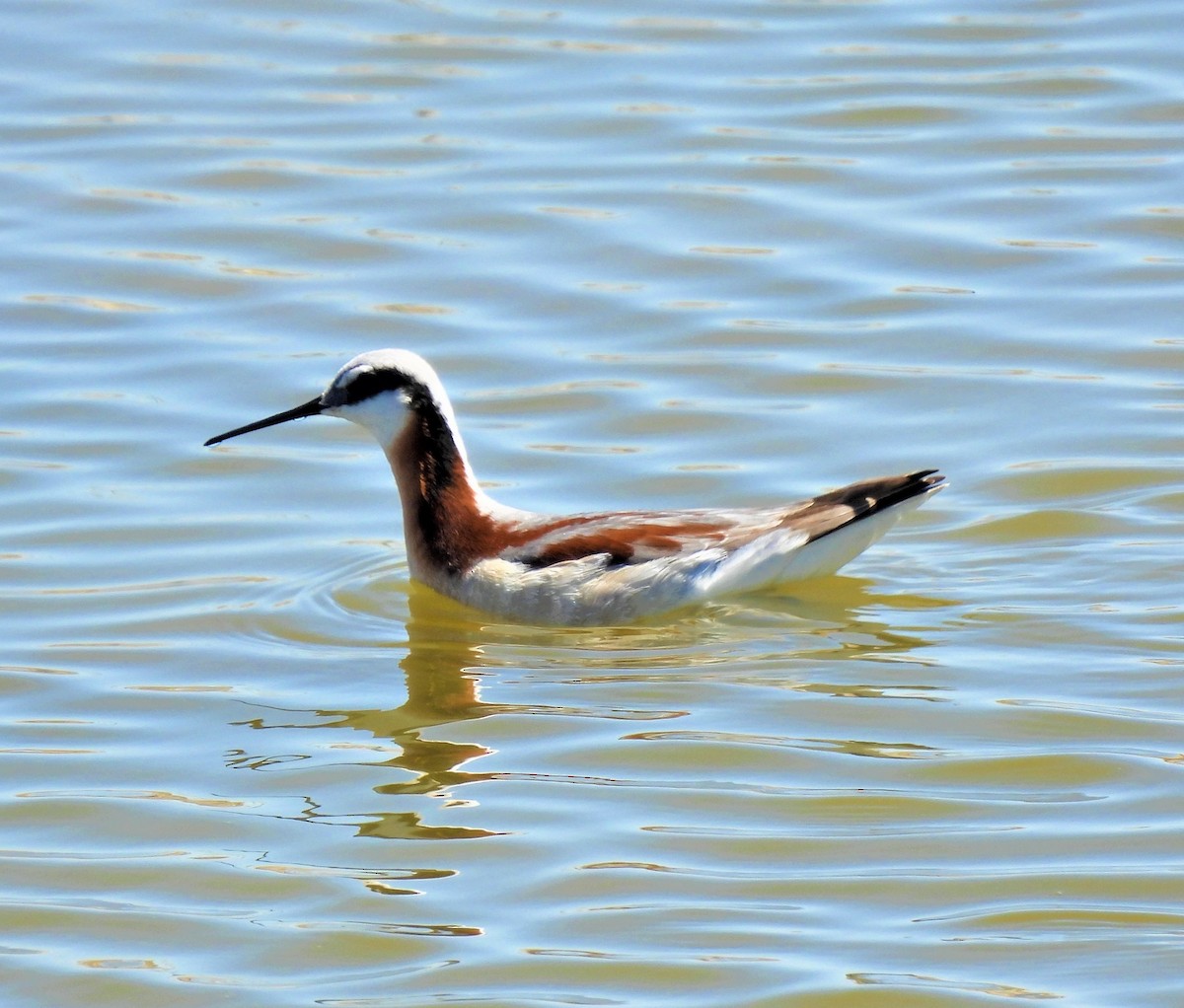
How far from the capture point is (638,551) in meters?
10.2

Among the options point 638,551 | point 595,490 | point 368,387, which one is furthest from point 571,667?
point 595,490

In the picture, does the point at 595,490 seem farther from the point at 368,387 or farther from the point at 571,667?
the point at 571,667

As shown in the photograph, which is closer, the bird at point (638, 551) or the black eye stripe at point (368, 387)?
the bird at point (638, 551)

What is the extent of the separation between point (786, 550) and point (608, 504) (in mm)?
1645

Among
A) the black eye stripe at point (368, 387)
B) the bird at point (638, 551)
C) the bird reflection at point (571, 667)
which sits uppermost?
the black eye stripe at point (368, 387)

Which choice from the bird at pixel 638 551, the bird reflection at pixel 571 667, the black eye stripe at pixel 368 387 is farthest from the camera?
the black eye stripe at pixel 368 387

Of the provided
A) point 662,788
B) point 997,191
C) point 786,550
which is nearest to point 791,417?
point 786,550

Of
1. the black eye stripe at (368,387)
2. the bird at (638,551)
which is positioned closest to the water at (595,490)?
the bird at (638,551)

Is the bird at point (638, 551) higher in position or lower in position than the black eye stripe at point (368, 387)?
lower

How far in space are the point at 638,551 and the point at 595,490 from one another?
1.68 meters

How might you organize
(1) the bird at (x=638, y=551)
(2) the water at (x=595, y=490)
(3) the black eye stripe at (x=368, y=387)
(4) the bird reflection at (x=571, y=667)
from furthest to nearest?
(3) the black eye stripe at (x=368, y=387), (1) the bird at (x=638, y=551), (4) the bird reflection at (x=571, y=667), (2) the water at (x=595, y=490)

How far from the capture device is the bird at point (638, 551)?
401 inches

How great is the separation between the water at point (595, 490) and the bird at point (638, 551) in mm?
154

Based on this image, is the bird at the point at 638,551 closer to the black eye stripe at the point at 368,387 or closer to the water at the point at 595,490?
the water at the point at 595,490
